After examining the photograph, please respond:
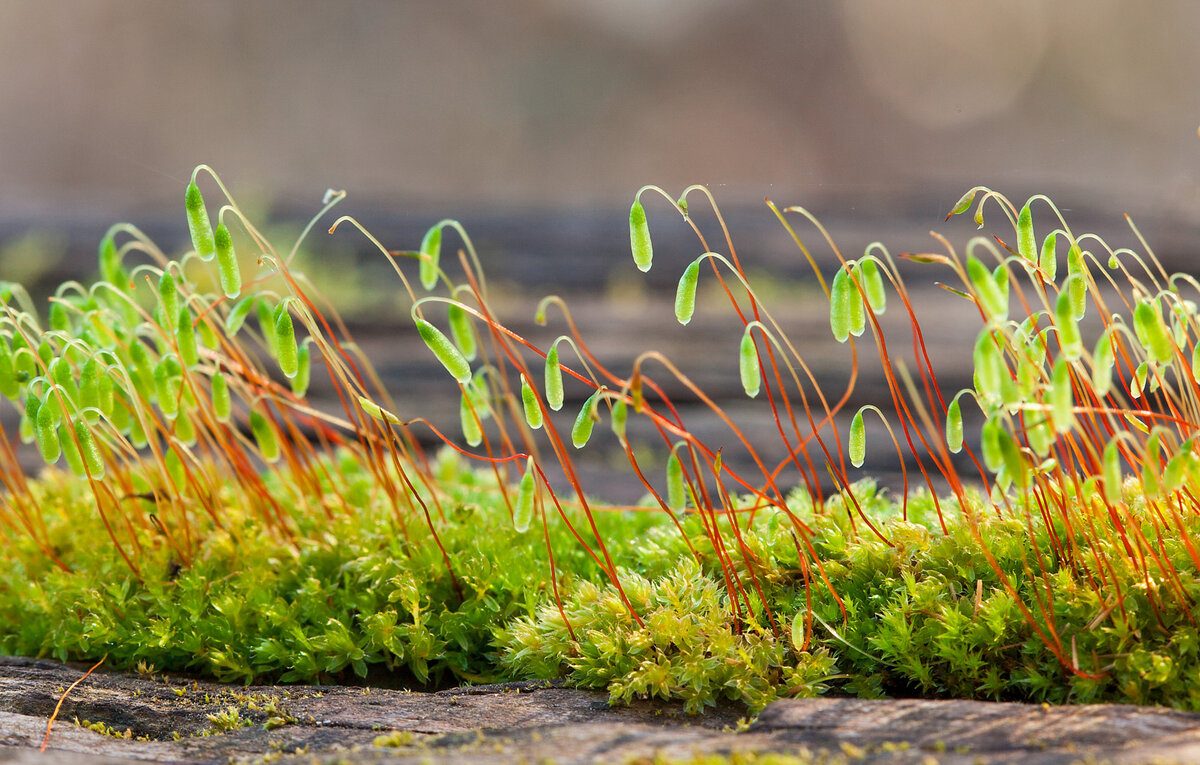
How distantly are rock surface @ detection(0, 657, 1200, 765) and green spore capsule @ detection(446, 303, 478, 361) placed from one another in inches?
24.9

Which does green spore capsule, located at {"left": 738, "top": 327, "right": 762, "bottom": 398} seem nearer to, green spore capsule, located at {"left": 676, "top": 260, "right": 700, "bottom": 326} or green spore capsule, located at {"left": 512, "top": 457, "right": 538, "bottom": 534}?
green spore capsule, located at {"left": 676, "top": 260, "right": 700, "bottom": 326}

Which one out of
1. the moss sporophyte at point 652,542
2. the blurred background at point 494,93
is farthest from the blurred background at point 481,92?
the moss sporophyte at point 652,542

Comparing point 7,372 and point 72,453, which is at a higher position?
point 7,372

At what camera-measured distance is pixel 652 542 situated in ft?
5.79

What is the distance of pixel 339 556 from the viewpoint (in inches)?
70.6

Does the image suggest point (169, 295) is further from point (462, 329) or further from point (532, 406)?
point (532, 406)

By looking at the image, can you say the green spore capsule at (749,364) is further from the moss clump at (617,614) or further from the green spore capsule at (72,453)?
the green spore capsule at (72,453)

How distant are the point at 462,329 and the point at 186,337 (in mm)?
533

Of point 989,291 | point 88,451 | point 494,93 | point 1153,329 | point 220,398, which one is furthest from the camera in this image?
point 494,93

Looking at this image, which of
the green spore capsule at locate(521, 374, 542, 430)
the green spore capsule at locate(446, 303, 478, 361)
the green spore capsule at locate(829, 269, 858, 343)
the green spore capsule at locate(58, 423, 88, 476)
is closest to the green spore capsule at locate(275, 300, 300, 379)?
the green spore capsule at locate(446, 303, 478, 361)

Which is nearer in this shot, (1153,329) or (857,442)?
(1153,329)

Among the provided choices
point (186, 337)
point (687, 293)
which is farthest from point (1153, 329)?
point (186, 337)

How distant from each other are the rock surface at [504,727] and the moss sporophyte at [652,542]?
10cm

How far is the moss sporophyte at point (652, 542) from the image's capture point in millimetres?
1310
